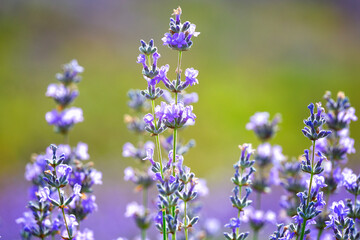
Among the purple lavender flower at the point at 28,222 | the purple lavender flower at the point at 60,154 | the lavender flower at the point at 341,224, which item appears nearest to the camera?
the lavender flower at the point at 341,224

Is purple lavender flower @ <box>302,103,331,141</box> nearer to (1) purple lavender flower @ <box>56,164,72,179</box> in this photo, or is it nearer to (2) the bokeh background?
(1) purple lavender flower @ <box>56,164,72,179</box>

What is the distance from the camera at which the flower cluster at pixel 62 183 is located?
3.88ft

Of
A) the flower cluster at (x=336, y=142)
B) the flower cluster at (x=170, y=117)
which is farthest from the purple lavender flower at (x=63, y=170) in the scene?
the flower cluster at (x=336, y=142)

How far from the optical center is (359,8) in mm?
11117

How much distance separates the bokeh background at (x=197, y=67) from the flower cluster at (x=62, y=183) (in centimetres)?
337

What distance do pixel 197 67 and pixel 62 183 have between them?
7.23m

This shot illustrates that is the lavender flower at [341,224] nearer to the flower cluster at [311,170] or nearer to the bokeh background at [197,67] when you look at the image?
the flower cluster at [311,170]

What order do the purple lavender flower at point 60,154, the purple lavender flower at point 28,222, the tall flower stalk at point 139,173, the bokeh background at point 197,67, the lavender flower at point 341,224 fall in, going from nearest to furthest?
1. the lavender flower at point 341,224
2. the purple lavender flower at point 28,222
3. the purple lavender flower at point 60,154
4. the tall flower stalk at point 139,173
5. the bokeh background at point 197,67

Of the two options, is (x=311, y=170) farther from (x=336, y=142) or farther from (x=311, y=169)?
(x=336, y=142)

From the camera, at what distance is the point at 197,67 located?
27.2ft

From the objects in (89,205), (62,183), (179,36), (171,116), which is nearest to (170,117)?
(171,116)

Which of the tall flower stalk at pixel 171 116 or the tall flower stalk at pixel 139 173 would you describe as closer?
the tall flower stalk at pixel 171 116

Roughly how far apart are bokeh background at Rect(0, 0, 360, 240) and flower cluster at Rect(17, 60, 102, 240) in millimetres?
3371

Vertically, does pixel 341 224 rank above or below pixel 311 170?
below
